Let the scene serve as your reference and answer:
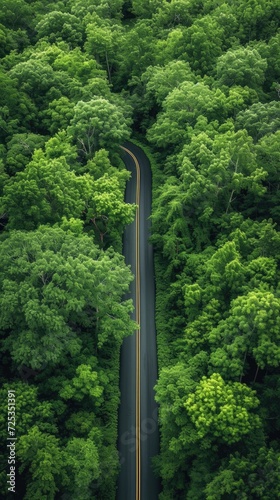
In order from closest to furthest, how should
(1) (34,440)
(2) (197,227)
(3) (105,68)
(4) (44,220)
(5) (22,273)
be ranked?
1. (1) (34,440)
2. (5) (22,273)
3. (4) (44,220)
4. (2) (197,227)
5. (3) (105,68)

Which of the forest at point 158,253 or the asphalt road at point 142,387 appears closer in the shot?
the forest at point 158,253

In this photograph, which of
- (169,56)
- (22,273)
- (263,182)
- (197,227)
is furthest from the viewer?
(169,56)

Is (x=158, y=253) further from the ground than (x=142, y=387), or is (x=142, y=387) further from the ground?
(x=158, y=253)

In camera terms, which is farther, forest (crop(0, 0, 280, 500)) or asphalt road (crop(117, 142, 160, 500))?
asphalt road (crop(117, 142, 160, 500))

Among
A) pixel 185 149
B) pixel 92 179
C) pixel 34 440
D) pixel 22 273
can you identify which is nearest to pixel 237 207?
pixel 185 149

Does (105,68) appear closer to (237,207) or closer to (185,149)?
(185,149)
